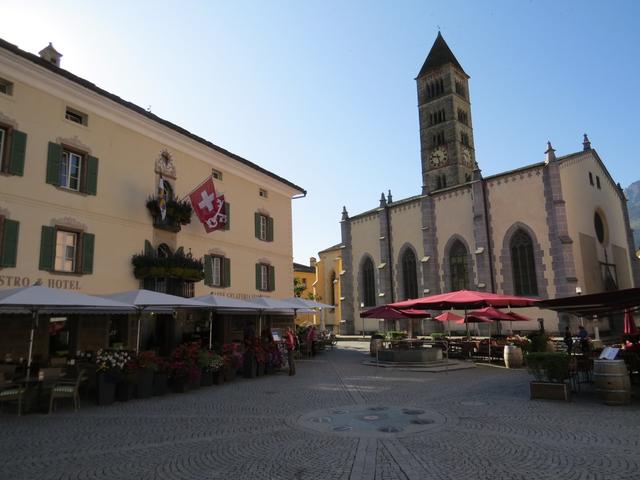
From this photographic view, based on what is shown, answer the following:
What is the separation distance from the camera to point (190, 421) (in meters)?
8.39

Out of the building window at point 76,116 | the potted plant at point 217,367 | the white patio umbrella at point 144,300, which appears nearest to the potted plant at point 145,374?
the white patio umbrella at point 144,300

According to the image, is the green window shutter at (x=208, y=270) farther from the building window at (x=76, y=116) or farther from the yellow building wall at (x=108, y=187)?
the building window at (x=76, y=116)

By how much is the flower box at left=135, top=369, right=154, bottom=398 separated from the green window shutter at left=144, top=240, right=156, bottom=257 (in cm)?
650

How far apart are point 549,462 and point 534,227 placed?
25.7 metres

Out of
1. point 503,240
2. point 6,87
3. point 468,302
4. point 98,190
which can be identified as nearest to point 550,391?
point 468,302

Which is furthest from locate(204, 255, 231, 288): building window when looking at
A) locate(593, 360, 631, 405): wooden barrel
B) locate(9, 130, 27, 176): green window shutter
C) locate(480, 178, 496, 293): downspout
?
locate(480, 178, 496, 293): downspout

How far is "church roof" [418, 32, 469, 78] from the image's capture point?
51.2 metres

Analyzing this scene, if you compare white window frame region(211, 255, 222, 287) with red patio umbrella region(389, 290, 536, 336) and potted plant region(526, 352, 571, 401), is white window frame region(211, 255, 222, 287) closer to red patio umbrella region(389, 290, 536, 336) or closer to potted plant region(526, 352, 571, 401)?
red patio umbrella region(389, 290, 536, 336)

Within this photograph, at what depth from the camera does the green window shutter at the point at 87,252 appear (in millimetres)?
14367

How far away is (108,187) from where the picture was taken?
51.3ft

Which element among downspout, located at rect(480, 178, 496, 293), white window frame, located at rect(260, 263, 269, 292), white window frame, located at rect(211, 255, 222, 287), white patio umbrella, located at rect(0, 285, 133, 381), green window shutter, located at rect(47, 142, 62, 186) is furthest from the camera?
downspout, located at rect(480, 178, 496, 293)

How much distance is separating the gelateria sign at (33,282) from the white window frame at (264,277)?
9.66 m

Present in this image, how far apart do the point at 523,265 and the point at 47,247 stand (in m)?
26.4

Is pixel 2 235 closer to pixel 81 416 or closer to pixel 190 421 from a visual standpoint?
pixel 81 416
